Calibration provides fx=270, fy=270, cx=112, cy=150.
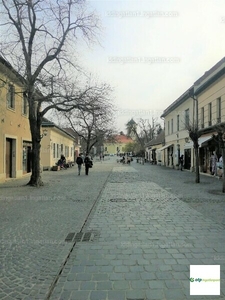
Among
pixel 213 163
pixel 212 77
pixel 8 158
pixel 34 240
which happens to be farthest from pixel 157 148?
pixel 34 240

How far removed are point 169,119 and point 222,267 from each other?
30241mm

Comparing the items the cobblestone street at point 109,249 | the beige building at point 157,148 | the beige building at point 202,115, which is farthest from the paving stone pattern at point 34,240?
the beige building at point 157,148

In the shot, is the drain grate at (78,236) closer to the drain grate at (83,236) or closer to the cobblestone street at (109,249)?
the drain grate at (83,236)

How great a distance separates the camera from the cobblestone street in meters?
3.38

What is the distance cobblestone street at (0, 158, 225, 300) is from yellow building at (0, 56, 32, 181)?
815 cm

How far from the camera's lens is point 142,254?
178 inches

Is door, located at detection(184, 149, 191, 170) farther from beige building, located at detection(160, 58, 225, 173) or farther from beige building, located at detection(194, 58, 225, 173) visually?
beige building, located at detection(194, 58, 225, 173)

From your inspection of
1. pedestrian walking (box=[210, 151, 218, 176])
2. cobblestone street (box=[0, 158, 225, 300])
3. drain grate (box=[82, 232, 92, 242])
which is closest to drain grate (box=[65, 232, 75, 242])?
cobblestone street (box=[0, 158, 225, 300])

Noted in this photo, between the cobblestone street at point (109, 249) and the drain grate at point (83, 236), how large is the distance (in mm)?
30

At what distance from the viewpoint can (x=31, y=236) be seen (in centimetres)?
555

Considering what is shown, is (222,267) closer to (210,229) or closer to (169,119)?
(210,229)

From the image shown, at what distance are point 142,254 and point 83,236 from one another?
5.09 ft

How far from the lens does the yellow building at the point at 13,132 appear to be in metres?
15.5

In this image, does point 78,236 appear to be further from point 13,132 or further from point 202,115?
point 202,115
